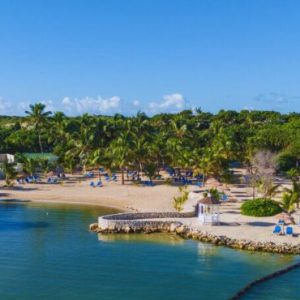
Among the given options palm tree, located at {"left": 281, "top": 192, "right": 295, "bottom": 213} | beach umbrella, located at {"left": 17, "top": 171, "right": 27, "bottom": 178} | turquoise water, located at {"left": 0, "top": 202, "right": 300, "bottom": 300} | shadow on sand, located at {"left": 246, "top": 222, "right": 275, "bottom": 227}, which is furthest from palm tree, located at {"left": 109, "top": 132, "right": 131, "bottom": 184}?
palm tree, located at {"left": 281, "top": 192, "right": 295, "bottom": 213}

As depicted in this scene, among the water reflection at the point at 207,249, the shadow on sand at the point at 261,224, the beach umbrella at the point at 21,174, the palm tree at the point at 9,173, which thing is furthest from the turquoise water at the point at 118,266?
the beach umbrella at the point at 21,174

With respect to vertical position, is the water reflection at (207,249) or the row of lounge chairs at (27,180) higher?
the row of lounge chairs at (27,180)

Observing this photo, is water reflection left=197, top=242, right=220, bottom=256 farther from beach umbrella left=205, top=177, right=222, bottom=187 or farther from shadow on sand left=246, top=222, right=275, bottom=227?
beach umbrella left=205, top=177, right=222, bottom=187

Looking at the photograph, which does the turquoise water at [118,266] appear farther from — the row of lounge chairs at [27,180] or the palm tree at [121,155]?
the row of lounge chairs at [27,180]

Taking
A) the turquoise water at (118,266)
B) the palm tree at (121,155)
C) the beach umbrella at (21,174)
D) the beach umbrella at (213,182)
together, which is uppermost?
the palm tree at (121,155)

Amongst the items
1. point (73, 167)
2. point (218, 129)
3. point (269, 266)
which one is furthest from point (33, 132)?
point (269, 266)

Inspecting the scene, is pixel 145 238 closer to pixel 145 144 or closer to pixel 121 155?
pixel 121 155

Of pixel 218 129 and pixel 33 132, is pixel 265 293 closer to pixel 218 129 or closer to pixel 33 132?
pixel 218 129

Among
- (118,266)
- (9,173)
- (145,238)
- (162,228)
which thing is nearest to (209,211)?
(162,228)
